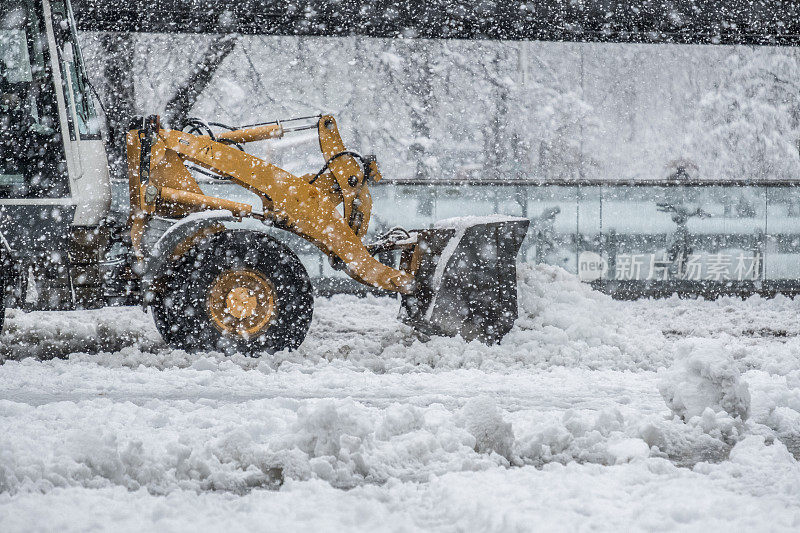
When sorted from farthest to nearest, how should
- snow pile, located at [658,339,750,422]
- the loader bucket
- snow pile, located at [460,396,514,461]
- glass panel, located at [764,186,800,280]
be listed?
glass panel, located at [764,186,800,280], the loader bucket, snow pile, located at [658,339,750,422], snow pile, located at [460,396,514,461]

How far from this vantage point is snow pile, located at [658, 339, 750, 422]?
137 inches

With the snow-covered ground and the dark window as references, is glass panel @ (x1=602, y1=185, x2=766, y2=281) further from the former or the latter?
the dark window

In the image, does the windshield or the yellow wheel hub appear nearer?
the yellow wheel hub

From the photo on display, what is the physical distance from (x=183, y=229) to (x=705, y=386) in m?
3.61

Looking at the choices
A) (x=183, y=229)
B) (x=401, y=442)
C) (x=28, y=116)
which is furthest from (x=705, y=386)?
(x=28, y=116)

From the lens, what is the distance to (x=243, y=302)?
18.6 feet

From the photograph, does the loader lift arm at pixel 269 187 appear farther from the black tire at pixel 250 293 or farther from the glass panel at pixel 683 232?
the glass panel at pixel 683 232

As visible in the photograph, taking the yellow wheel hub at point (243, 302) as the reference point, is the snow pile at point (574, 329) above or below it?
below

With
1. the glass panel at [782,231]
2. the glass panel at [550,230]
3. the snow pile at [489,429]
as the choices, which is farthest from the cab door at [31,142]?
the glass panel at [782,231]

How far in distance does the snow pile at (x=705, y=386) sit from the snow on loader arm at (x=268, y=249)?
7.62 ft

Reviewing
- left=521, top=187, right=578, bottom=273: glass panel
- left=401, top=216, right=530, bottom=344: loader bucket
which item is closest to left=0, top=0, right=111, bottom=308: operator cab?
left=401, top=216, right=530, bottom=344: loader bucket

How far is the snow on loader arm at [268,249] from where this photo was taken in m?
5.53

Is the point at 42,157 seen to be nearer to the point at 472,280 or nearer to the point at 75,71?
the point at 75,71

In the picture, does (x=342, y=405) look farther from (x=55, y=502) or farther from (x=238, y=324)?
(x=238, y=324)
